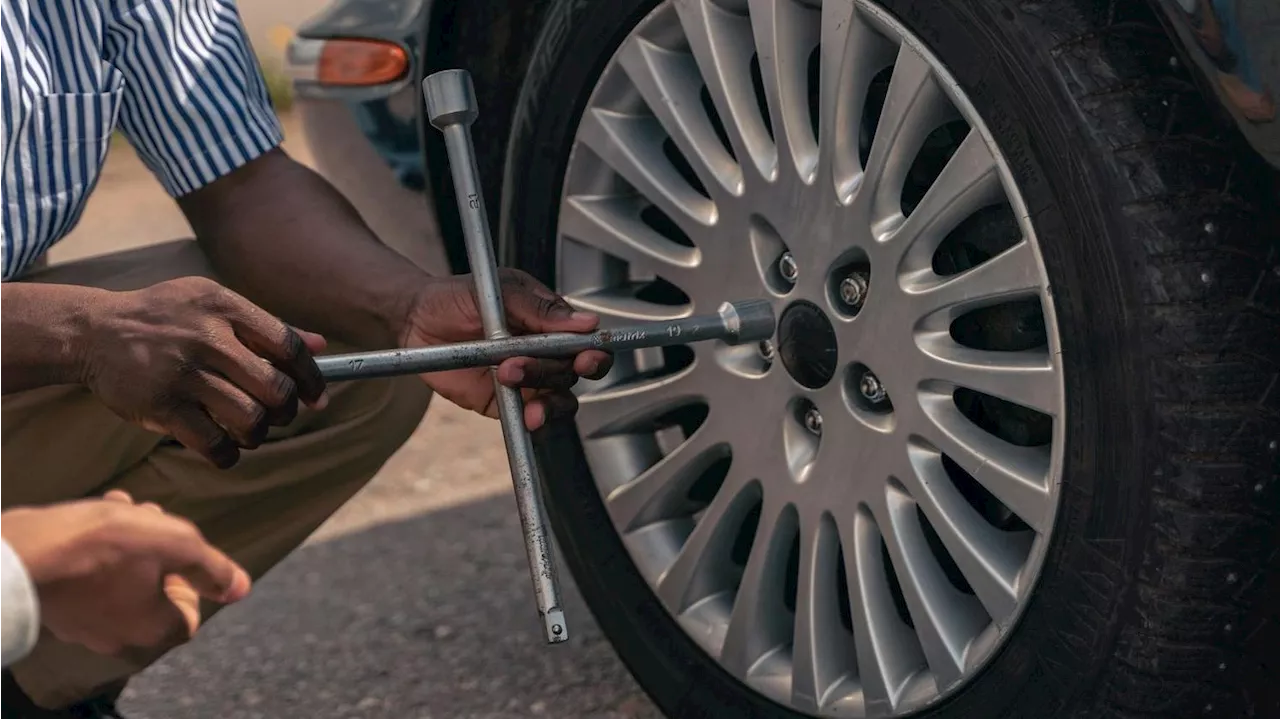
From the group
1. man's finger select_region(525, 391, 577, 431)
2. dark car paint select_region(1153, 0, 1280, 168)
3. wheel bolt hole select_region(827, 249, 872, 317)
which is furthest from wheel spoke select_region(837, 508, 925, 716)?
dark car paint select_region(1153, 0, 1280, 168)

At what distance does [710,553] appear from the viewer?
1.89 m

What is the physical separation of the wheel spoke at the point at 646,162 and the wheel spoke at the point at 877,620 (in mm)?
399

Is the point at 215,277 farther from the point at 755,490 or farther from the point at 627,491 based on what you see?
the point at 755,490

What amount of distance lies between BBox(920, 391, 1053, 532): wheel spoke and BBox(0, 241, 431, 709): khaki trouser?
0.79 metres

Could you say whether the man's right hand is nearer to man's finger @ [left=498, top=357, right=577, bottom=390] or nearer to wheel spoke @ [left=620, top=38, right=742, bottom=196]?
man's finger @ [left=498, top=357, right=577, bottom=390]

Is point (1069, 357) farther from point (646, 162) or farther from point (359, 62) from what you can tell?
point (359, 62)

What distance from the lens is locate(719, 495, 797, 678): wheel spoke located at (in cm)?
180

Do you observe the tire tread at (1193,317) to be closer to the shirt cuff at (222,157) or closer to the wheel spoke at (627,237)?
the wheel spoke at (627,237)

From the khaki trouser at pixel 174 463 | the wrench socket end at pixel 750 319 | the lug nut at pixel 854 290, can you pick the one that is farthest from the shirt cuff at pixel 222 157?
the lug nut at pixel 854 290

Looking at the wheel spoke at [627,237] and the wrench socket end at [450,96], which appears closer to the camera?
the wrench socket end at [450,96]

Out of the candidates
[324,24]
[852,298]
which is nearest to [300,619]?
[324,24]

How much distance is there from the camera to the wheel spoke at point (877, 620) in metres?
1.68

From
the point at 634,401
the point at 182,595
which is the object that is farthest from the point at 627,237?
the point at 182,595

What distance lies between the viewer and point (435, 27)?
2102 mm
